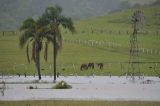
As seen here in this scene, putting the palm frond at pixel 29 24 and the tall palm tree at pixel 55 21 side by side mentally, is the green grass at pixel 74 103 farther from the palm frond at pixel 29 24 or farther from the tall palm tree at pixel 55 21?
the palm frond at pixel 29 24

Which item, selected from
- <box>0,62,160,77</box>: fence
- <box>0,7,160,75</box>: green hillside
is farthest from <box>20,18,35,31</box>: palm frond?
<box>0,7,160,75</box>: green hillside

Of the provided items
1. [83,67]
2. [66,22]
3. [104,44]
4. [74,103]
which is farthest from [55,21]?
[104,44]

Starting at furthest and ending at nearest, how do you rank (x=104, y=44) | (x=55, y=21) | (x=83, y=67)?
(x=104, y=44), (x=83, y=67), (x=55, y=21)

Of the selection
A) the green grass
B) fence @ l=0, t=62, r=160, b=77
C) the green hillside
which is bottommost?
the green grass

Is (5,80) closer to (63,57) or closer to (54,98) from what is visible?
(54,98)

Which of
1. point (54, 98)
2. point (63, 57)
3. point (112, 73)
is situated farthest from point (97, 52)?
point (54, 98)

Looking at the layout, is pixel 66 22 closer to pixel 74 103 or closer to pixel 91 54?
pixel 74 103

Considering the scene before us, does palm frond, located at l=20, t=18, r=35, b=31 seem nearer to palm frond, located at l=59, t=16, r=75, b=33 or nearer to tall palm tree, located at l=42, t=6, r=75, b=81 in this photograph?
tall palm tree, located at l=42, t=6, r=75, b=81

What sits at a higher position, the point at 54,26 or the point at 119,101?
the point at 54,26

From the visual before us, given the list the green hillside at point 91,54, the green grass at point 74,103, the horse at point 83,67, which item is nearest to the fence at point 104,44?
the green hillside at point 91,54

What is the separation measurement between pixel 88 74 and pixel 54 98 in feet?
59.4

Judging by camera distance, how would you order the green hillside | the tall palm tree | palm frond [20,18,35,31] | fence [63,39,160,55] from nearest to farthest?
the tall palm tree, palm frond [20,18,35,31], the green hillside, fence [63,39,160,55]

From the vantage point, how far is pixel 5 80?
154 ft

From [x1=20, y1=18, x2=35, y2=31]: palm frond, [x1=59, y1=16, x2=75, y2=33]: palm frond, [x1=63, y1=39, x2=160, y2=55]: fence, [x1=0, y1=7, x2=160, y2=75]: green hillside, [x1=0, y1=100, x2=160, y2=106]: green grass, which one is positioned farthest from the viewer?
[x1=63, y1=39, x2=160, y2=55]: fence
